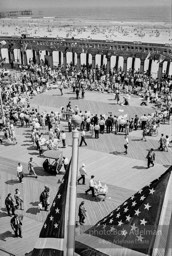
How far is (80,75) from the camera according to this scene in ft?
105

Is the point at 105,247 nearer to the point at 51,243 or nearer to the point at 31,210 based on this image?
the point at 51,243

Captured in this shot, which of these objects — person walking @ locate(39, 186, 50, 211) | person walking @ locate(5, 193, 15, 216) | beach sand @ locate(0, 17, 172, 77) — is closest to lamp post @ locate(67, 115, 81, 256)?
person walking @ locate(5, 193, 15, 216)

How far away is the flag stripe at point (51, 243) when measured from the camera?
19.7 ft

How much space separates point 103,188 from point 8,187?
4.13m

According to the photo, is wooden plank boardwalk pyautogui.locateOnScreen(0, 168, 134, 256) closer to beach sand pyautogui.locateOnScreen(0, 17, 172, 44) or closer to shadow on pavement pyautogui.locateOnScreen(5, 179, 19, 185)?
shadow on pavement pyautogui.locateOnScreen(5, 179, 19, 185)

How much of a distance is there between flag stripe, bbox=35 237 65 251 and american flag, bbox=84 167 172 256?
0.96 meters

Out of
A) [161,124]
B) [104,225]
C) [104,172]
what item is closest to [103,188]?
[104,172]

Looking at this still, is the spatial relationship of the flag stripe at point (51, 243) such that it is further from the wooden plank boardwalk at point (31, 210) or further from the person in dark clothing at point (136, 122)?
the person in dark clothing at point (136, 122)

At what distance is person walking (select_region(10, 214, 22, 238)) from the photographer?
31.7 feet

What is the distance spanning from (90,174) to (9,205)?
4.37 m

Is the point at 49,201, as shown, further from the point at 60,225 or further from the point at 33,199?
the point at 60,225

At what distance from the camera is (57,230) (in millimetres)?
6094

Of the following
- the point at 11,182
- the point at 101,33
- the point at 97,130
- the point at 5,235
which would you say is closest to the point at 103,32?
the point at 101,33

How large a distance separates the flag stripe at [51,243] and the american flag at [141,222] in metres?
0.96
